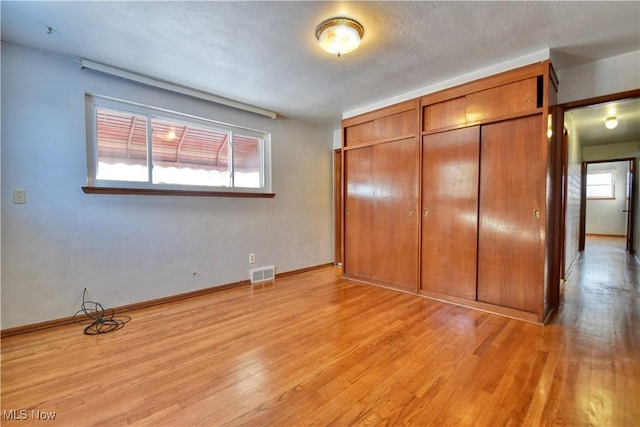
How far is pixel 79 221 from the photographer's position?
258 cm

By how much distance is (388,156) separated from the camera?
3535mm

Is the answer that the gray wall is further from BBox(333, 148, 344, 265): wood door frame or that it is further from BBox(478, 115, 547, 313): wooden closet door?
BBox(478, 115, 547, 313): wooden closet door

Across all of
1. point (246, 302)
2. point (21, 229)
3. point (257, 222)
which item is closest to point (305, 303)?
point (246, 302)

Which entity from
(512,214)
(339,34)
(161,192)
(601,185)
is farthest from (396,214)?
(601,185)

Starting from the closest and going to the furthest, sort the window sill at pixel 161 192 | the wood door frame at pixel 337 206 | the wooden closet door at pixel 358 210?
1. the window sill at pixel 161 192
2. the wooden closet door at pixel 358 210
3. the wood door frame at pixel 337 206

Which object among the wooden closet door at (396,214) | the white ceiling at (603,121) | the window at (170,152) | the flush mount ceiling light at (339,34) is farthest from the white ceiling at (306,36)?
the white ceiling at (603,121)

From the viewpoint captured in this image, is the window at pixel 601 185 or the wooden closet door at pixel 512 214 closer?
the wooden closet door at pixel 512 214

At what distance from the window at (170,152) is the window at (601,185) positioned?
10823 mm

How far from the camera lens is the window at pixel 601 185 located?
863 centimetres

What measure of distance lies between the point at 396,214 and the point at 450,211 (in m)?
0.67

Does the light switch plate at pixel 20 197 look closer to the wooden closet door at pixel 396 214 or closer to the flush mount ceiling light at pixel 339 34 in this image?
the flush mount ceiling light at pixel 339 34

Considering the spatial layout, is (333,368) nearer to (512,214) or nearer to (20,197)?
(512,214)

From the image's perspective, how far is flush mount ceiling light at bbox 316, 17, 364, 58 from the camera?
77.3 inches

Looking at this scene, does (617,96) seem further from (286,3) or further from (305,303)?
(305,303)
